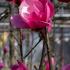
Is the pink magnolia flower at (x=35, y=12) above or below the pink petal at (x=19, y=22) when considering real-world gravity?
above

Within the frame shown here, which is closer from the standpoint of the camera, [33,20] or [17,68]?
[33,20]

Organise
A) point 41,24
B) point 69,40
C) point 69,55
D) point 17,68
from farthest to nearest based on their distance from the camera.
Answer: point 69,40
point 69,55
point 17,68
point 41,24

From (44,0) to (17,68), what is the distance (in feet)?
0.66

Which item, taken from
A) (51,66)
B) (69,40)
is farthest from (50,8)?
(69,40)

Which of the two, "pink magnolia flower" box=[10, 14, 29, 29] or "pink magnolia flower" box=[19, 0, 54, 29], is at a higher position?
"pink magnolia flower" box=[19, 0, 54, 29]

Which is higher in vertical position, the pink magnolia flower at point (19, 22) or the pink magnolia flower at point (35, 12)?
the pink magnolia flower at point (35, 12)

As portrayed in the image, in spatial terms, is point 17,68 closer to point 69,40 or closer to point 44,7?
point 44,7

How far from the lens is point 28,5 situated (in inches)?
29.5

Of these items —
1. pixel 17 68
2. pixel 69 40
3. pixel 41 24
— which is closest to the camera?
pixel 41 24

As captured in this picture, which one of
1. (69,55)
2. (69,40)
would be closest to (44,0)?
(69,55)

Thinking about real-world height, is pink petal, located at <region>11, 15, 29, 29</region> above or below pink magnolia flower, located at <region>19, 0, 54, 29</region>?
below

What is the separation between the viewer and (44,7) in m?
0.75

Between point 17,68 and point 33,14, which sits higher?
point 33,14

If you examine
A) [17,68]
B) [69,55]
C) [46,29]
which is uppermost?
[46,29]
